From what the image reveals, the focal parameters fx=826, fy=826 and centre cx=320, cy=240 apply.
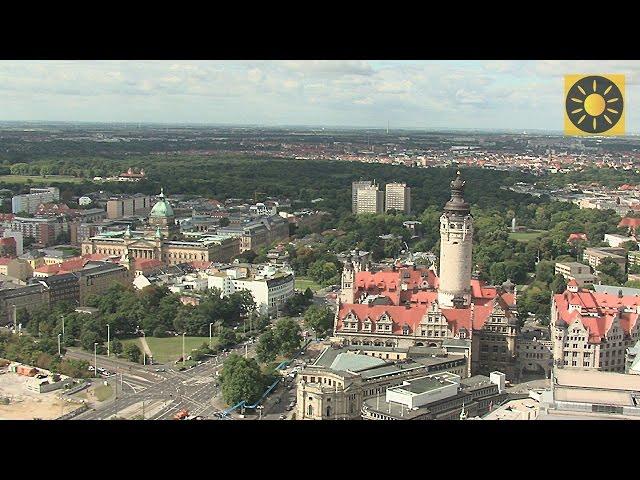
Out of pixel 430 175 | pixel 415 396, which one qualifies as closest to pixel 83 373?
pixel 415 396

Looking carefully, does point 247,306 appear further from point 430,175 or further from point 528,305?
point 430,175

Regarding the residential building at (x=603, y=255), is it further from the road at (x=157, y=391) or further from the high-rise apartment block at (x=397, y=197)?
the high-rise apartment block at (x=397, y=197)

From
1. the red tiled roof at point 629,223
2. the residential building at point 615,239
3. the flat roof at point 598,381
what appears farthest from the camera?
the red tiled roof at point 629,223

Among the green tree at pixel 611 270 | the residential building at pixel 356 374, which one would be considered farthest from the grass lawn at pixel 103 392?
the green tree at pixel 611 270

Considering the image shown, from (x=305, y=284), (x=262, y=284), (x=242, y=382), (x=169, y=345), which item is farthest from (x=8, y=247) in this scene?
(x=242, y=382)
